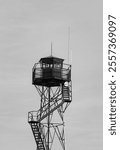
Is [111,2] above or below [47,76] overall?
above

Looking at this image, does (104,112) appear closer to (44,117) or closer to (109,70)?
(109,70)

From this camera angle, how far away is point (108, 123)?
60.0m

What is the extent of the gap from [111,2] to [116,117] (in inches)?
482

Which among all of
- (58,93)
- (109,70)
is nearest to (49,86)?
(58,93)

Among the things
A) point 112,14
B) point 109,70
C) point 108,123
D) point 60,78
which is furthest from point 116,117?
point 60,78

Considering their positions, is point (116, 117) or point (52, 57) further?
point (52, 57)

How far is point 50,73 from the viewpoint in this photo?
77.2m

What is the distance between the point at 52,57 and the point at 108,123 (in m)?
20.8

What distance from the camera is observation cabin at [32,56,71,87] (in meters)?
77.2

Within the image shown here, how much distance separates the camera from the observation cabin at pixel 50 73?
253ft

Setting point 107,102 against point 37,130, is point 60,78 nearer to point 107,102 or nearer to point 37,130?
point 37,130

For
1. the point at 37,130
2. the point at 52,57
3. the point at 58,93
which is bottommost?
the point at 37,130

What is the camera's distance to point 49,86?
258ft

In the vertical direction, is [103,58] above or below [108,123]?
above
